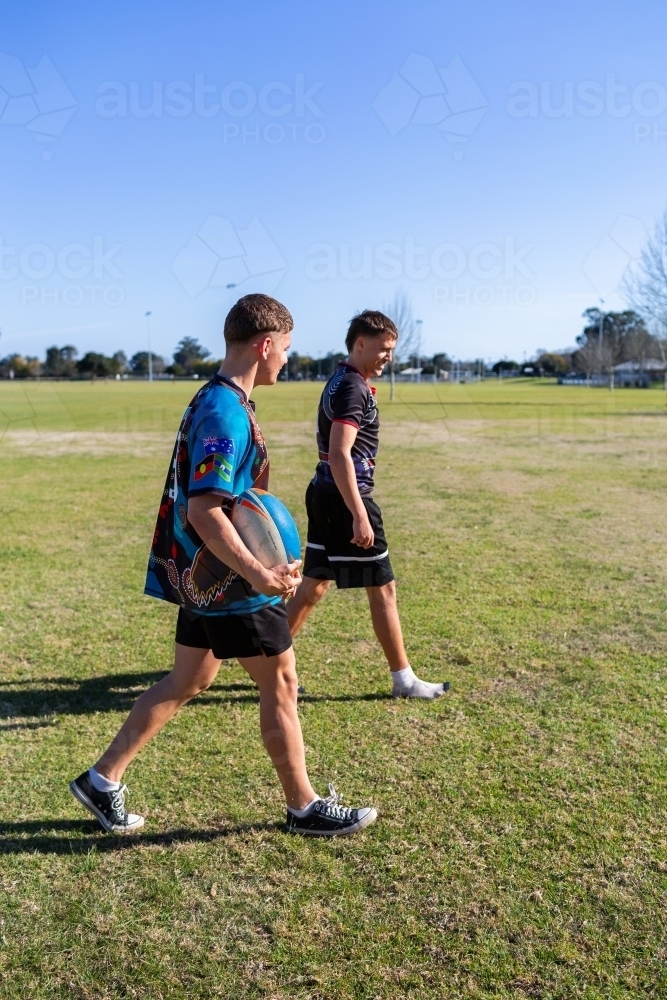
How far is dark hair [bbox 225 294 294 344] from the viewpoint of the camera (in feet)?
9.68

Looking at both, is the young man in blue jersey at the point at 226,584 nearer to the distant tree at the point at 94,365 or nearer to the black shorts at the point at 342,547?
the black shorts at the point at 342,547

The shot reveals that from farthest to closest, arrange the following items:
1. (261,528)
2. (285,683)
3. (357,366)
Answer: (357,366)
(285,683)
(261,528)

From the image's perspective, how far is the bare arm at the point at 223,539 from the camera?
2758 mm

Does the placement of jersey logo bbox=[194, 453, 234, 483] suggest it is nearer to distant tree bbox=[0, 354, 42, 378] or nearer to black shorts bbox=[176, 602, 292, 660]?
black shorts bbox=[176, 602, 292, 660]

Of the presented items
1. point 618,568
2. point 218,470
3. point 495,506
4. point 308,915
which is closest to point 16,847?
point 308,915

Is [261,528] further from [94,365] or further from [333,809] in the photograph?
[94,365]

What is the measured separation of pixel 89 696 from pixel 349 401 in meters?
2.30

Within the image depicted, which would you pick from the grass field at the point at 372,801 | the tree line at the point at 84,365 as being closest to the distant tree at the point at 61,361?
the tree line at the point at 84,365

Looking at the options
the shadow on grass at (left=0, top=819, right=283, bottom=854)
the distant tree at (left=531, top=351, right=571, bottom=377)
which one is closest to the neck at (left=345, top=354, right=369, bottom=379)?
the shadow on grass at (left=0, top=819, right=283, bottom=854)

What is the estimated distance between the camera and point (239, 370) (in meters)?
2.96

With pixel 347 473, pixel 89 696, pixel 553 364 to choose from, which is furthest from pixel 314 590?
pixel 553 364

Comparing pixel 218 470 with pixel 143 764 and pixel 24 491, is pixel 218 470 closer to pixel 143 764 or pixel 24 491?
pixel 143 764

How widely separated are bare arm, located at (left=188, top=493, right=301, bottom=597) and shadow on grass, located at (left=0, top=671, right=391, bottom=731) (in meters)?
2.04

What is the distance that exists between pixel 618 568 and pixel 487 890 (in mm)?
5307
